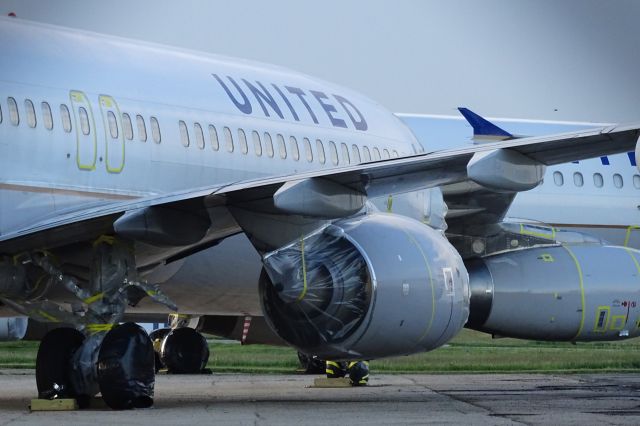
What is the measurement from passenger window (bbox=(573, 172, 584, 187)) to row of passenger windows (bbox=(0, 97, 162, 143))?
55.7 ft

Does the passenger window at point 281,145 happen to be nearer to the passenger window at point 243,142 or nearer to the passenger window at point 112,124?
the passenger window at point 243,142

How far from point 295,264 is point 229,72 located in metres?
4.13

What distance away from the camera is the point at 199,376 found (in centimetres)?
2234

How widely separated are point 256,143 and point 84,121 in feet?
9.48

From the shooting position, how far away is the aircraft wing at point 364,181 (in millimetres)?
10617

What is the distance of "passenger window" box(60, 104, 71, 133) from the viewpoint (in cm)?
1313

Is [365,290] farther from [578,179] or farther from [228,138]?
[578,179]

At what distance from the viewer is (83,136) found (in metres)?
13.3

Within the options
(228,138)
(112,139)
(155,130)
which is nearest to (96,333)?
(112,139)

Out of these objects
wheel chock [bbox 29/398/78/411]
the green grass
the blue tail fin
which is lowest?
the green grass

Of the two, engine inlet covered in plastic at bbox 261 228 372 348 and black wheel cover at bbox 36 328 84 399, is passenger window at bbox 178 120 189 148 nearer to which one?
engine inlet covered in plastic at bbox 261 228 372 348

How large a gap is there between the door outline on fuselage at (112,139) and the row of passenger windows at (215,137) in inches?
1.2

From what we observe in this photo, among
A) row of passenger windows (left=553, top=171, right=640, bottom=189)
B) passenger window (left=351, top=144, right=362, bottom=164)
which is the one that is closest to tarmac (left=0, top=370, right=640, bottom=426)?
passenger window (left=351, top=144, right=362, bottom=164)

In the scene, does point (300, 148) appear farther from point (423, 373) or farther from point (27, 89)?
point (423, 373)
